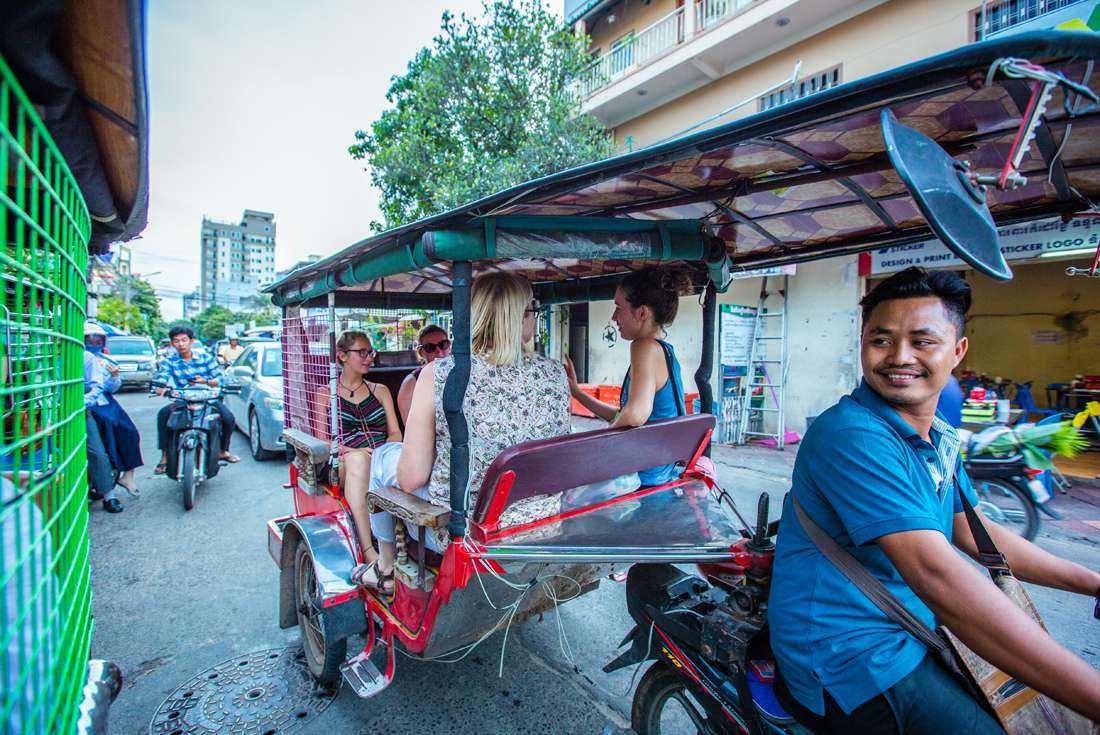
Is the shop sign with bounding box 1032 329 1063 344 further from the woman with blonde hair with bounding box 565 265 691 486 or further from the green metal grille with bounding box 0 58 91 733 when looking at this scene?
the green metal grille with bounding box 0 58 91 733

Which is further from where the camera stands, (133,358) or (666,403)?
(133,358)

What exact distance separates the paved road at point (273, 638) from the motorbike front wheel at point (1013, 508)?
276mm

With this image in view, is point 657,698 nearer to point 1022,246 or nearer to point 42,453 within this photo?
point 42,453

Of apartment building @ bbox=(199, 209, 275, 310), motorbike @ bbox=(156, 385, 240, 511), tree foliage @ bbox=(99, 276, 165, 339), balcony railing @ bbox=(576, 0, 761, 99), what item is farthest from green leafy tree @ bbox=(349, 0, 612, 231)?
apartment building @ bbox=(199, 209, 275, 310)

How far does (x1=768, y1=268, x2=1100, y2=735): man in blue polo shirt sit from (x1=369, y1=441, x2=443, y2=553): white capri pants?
1.34 m

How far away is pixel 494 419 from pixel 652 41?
1283cm

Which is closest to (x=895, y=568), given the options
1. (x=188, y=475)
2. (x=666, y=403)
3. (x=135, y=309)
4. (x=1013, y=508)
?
(x=666, y=403)

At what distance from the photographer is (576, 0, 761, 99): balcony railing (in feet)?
33.2

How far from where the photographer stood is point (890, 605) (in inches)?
50.9

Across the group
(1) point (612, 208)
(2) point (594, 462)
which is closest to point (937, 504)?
(2) point (594, 462)

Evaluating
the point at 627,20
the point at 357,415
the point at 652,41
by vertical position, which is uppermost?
the point at 627,20

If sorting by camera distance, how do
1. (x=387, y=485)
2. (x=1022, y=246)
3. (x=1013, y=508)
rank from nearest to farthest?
(x=387, y=485)
(x=1013, y=508)
(x=1022, y=246)

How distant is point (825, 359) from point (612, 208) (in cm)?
788

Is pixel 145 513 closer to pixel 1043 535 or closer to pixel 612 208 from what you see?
pixel 612 208
